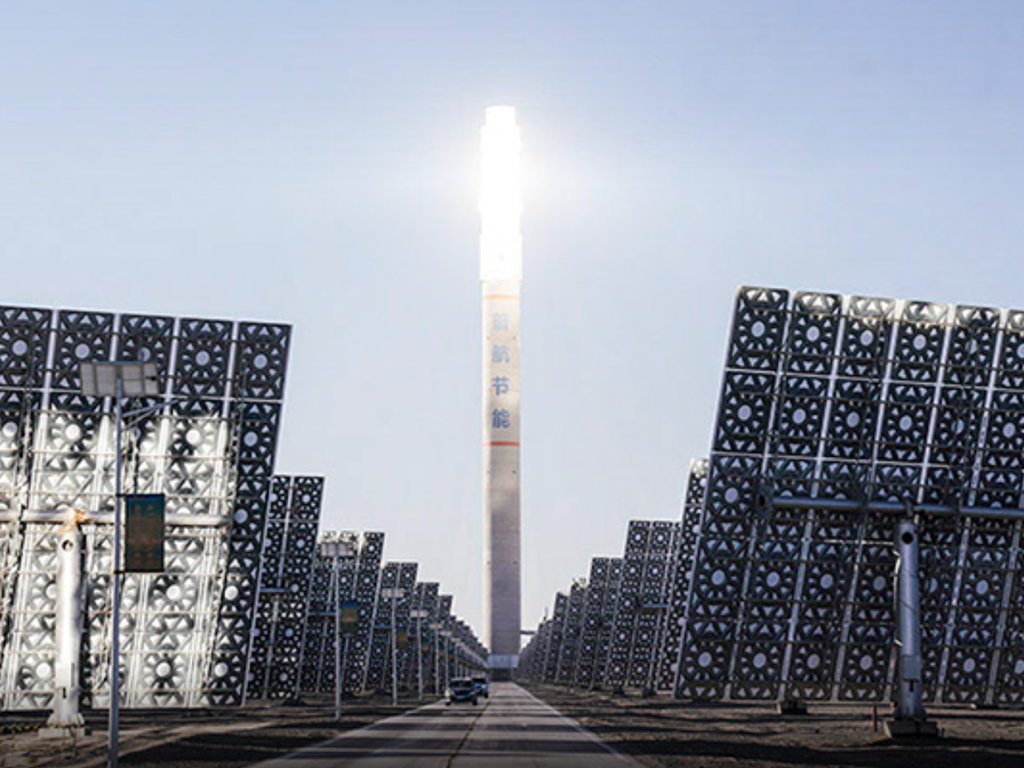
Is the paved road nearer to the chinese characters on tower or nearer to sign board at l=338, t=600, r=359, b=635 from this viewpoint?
sign board at l=338, t=600, r=359, b=635

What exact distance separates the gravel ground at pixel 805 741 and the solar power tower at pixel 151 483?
15112 mm

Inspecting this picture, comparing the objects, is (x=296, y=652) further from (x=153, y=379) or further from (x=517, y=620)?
(x=517, y=620)

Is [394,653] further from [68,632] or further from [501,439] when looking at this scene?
[501,439]

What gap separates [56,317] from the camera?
51.7 m

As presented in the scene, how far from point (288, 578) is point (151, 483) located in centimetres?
3541

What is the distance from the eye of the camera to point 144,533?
3469 cm

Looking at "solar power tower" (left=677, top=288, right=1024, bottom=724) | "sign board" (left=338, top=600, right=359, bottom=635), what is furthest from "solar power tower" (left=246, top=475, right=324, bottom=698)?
"solar power tower" (left=677, top=288, right=1024, bottom=724)

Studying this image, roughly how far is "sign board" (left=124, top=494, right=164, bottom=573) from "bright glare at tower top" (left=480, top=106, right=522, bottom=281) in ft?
388

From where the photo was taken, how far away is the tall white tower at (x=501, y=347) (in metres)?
151

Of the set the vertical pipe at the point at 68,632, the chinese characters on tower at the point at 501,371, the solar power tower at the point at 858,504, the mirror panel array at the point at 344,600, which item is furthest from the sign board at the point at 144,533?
the chinese characters on tower at the point at 501,371

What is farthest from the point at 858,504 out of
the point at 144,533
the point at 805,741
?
the point at 144,533

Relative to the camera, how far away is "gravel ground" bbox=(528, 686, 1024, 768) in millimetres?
34875

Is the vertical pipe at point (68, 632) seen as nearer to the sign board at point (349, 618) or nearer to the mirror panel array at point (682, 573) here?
the sign board at point (349, 618)

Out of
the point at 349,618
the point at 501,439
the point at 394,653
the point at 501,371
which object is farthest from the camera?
the point at 501,371
